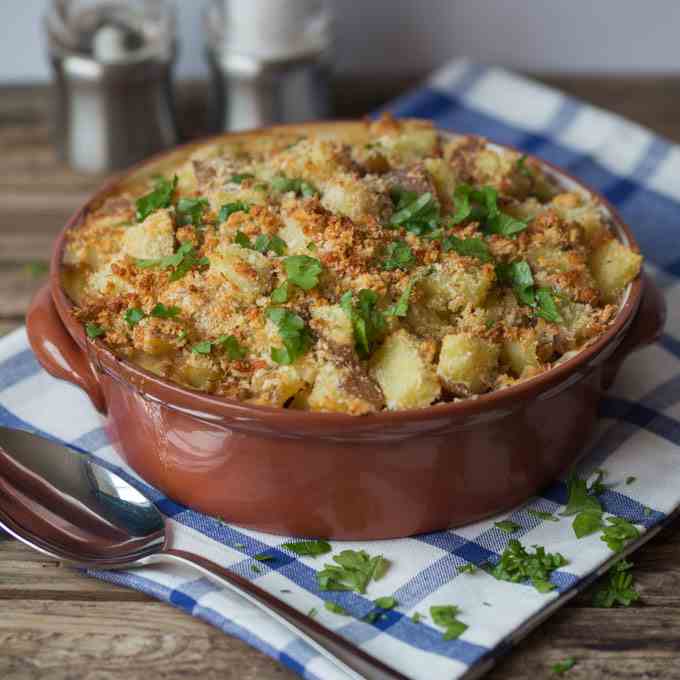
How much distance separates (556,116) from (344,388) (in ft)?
6.52

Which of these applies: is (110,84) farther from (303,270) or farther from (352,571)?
(352,571)

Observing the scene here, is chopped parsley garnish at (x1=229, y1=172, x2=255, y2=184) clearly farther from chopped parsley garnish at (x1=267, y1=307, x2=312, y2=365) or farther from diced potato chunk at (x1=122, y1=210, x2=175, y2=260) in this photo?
chopped parsley garnish at (x1=267, y1=307, x2=312, y2=365)

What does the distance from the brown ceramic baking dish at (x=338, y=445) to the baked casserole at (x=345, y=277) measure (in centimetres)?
4

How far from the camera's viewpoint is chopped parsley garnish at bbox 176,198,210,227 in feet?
7.38

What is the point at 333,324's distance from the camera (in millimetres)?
1979

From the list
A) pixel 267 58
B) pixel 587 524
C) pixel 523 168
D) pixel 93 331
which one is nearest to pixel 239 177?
pixel 93 331

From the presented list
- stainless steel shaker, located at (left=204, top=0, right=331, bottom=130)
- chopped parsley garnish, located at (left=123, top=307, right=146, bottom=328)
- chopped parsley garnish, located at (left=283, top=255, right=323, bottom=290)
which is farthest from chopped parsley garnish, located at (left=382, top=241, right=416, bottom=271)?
stainless steel shaker, located at (left=204, top=0, right=331, bottom=130)

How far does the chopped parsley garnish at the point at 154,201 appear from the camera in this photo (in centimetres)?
230

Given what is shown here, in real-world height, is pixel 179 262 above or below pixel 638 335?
above

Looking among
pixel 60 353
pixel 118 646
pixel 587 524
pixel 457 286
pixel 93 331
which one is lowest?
pixel 118 646

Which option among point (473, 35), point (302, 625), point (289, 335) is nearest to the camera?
point (302, 625)

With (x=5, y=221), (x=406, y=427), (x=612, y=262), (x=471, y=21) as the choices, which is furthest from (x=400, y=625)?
(x=471, y=21)

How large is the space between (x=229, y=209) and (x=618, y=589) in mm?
1017

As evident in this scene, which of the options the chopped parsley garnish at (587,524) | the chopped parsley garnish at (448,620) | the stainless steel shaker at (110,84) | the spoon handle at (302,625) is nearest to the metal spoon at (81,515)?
the spoon handle at (302,625)
